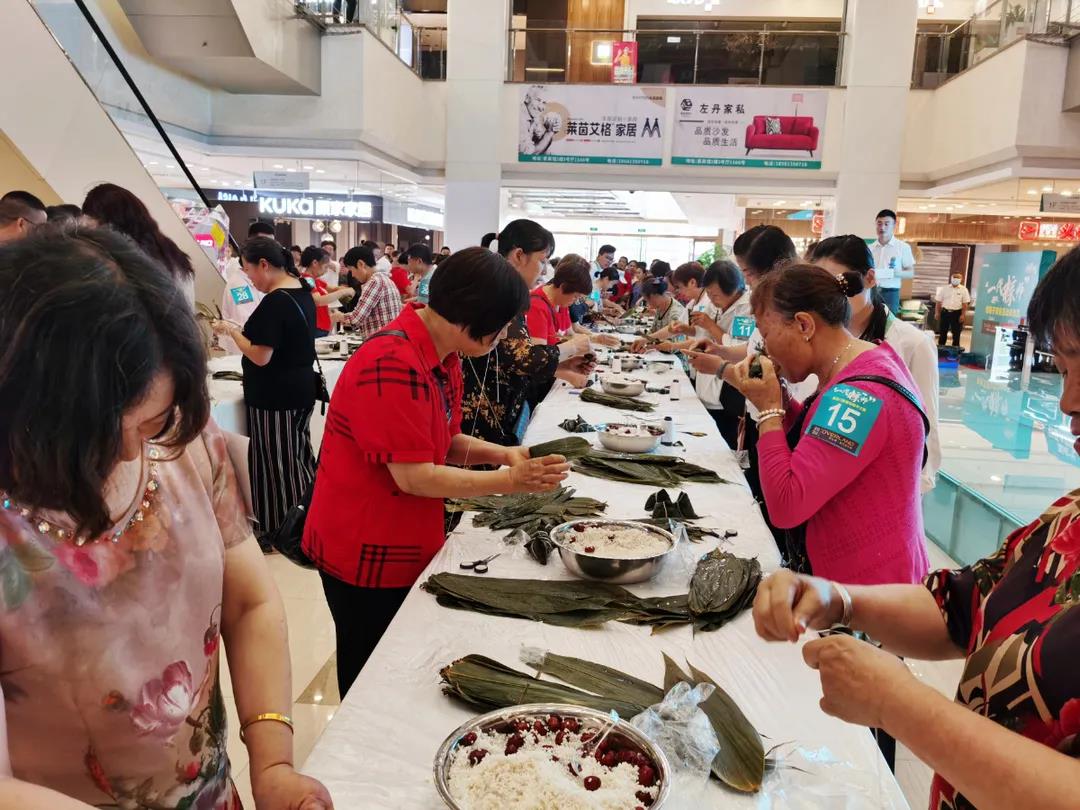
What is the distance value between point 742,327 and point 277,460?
2.76 m

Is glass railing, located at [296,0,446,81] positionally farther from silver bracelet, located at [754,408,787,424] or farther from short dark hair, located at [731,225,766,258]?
silver bracelet, located at [754,408,787,424]

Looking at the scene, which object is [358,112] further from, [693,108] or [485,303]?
[485,303]

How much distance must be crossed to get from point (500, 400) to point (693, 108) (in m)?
8.30

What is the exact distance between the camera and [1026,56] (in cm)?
863

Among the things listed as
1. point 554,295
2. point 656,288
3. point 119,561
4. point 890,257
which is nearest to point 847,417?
point 119,561

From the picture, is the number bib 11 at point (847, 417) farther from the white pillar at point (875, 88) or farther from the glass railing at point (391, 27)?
the white pillar at point (875, 88)

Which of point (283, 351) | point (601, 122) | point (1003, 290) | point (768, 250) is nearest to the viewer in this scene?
point (768, 250)

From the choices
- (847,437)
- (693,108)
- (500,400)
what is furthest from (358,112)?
(847,437)

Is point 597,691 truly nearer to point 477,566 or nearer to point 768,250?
point 477,566

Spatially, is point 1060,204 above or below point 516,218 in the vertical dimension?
above

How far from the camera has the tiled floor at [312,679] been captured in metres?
2.43

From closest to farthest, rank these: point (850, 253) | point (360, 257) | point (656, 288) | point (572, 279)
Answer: point (850, 253), point (572, 279), point (360, 257), point (656, 288)

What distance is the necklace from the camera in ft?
2.59

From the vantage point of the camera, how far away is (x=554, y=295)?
16.1 ft
